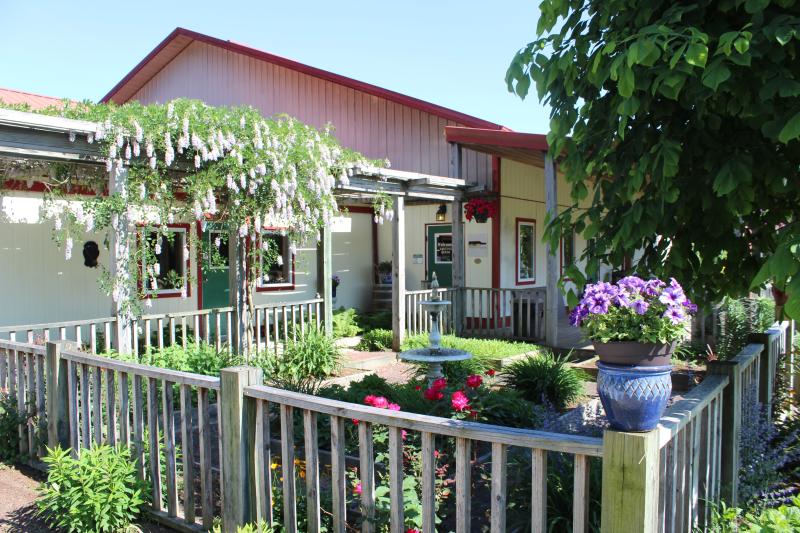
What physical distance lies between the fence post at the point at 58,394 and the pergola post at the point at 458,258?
8.23 meters

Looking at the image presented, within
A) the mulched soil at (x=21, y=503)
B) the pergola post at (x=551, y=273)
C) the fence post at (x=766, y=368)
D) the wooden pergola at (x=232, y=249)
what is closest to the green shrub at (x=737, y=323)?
the pergola post at (x=551, y=273)

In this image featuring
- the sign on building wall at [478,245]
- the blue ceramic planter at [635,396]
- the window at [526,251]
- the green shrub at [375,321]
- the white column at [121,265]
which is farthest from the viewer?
the window at [526,251]

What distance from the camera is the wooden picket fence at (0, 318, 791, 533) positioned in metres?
2.35

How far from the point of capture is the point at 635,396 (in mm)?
2287

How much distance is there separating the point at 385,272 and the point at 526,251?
3.33 m

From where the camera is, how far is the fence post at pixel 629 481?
7.17 feet

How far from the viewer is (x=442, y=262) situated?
14.0m

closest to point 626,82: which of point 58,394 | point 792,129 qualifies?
point 792,129

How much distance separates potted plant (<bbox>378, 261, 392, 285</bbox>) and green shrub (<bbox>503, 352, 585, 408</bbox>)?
25.0 ft

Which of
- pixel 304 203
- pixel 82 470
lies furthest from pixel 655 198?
pixel 304 203

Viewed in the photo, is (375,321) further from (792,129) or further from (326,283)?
(792,129)

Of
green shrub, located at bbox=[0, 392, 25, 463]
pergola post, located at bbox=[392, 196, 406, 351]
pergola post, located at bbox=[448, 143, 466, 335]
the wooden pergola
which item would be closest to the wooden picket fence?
green shrub, located at bbox=[0, 392, 25, 463]

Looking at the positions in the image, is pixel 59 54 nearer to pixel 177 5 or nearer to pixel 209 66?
pixel 177 5

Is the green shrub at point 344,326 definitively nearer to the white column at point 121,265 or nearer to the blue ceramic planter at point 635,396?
the white column at point 121,265
